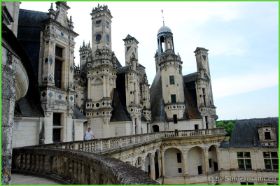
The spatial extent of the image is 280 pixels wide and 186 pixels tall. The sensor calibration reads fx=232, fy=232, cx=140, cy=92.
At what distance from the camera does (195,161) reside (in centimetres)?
3162

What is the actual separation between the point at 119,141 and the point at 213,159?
21.7 m

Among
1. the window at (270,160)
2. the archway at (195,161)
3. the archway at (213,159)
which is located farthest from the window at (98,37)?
the window at (270,160)

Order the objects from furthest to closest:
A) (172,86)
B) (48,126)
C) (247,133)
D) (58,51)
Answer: (172,86) → (247,133) → (58,51) → (48,126)

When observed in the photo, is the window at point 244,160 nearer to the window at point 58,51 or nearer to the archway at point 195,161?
the archway at point 195,161

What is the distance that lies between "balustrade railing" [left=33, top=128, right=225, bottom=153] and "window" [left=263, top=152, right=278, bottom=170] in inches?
243

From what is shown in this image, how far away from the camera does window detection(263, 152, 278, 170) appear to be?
28.1 meters

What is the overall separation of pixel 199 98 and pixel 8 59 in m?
33.1

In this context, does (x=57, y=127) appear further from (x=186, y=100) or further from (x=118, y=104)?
(x=186, y=100)

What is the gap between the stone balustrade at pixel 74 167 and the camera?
12.6ft

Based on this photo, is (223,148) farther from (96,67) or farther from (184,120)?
(96,67)

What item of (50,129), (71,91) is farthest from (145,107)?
(50,129)

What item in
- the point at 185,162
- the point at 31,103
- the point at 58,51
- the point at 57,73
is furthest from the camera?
the point at 185,162

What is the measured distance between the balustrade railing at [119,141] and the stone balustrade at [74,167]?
1.18 metres

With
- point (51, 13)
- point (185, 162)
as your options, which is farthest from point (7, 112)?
point (185, 162)
